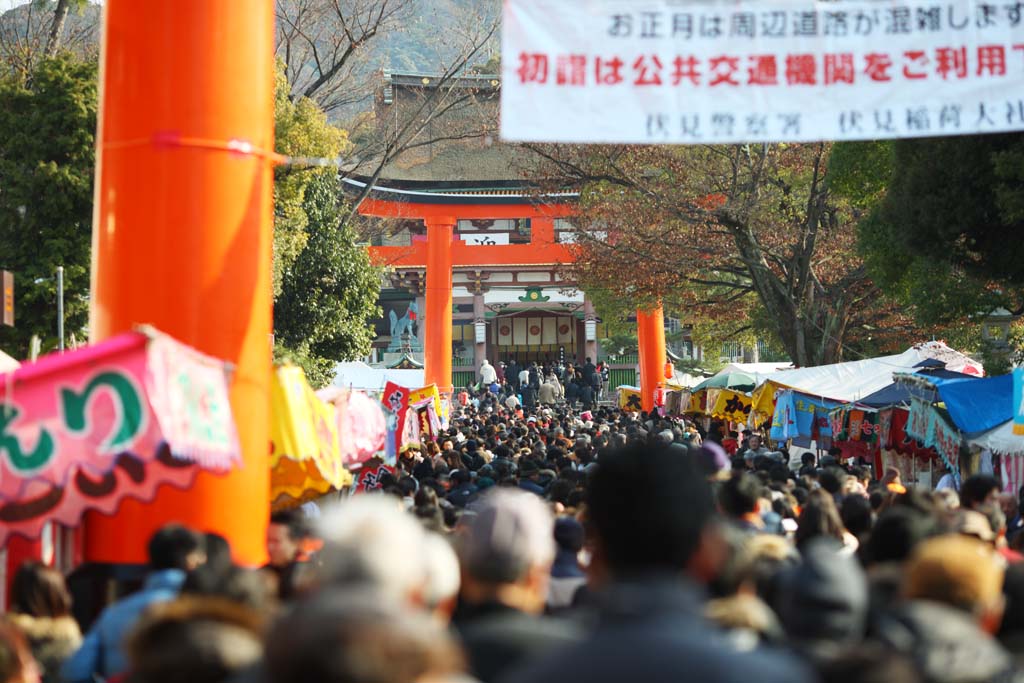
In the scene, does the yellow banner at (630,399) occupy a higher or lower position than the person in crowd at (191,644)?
higher

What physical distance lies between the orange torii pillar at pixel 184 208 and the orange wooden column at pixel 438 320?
89.2 ft

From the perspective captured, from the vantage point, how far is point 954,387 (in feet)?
40.3

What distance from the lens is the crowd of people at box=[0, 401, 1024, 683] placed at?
215 cm

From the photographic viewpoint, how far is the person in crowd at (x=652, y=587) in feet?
7.02

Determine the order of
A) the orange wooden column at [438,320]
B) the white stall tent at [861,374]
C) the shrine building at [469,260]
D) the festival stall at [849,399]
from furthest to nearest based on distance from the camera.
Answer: the shrine building at [469,260]
the orange wooden column at [438,320]
the white stall tent at [861,374]
the festival stall at [849,399]

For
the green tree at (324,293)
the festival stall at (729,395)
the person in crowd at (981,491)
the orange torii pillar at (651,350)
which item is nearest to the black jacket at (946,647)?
the person in crowd at (981,491)

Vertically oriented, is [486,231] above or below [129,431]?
above

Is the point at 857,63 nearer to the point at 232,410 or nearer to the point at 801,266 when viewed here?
the point at 232,410

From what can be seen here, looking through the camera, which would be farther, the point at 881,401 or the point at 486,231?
the point at 486,231

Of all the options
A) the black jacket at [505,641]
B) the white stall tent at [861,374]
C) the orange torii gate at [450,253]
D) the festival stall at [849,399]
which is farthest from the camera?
the orange torii gate at [450,253]

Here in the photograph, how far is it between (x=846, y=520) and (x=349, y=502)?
4110 mm

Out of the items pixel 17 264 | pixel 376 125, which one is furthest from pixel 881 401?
pixel 376 125

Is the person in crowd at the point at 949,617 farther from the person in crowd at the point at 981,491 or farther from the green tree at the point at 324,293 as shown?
the green tree at the point at 324,293

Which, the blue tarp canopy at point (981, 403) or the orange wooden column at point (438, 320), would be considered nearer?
the blue tarp canopy at point (981, 403)
